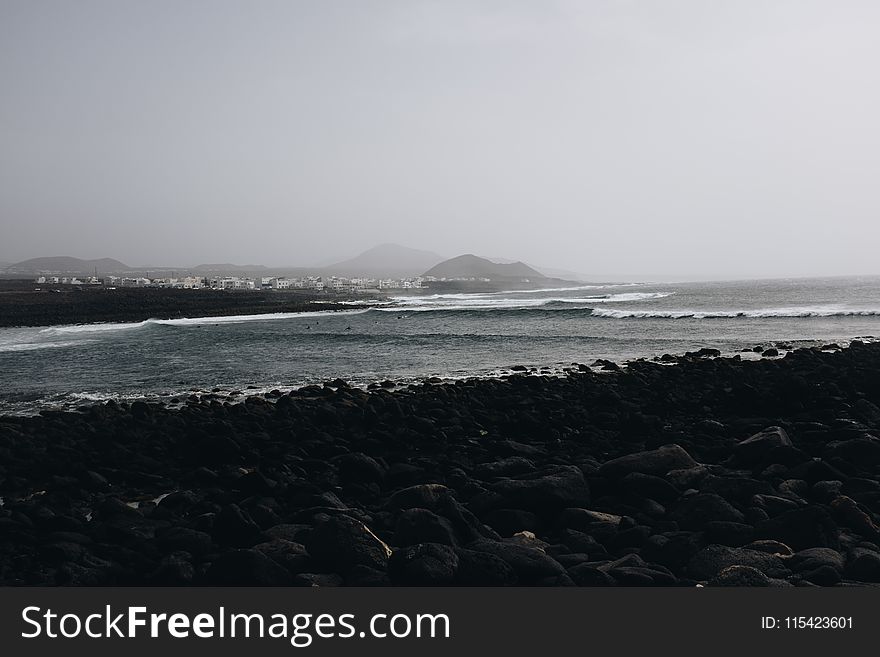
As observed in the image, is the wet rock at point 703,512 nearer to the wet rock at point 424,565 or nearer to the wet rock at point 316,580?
the wet rock at point 424,565

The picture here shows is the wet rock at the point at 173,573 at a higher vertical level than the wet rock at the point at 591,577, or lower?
lower

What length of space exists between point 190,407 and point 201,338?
19.0 metres

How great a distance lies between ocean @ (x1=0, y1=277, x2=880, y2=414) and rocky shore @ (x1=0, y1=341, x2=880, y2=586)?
4.41 m

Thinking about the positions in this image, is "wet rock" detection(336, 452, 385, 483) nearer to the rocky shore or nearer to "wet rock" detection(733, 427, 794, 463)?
the rocky shore

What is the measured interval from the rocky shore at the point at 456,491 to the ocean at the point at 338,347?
4409 millimetres

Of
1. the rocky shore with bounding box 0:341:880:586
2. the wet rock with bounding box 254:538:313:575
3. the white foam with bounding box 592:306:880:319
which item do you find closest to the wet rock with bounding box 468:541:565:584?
the rocky shore with bounding box 0:341:880:586

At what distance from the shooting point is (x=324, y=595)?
3.73 metres

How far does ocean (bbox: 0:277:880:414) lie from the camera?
16711 millimetres

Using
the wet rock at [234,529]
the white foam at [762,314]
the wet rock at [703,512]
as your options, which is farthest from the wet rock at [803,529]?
the white foam at [762,314]

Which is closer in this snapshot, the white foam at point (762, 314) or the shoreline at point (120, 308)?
the white foam at point (762, 314)

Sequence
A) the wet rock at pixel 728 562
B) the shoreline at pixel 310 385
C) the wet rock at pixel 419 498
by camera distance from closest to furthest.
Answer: the wet rock at pixel 728 562
the wet rock at pixel 419 498
the shoreline at pixel 310 385

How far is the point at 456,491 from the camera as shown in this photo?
265 inches

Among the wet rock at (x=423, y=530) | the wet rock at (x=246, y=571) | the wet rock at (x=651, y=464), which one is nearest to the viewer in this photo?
the wet rock at (x=246, y=571)

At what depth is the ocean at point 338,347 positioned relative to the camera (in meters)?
16.7
